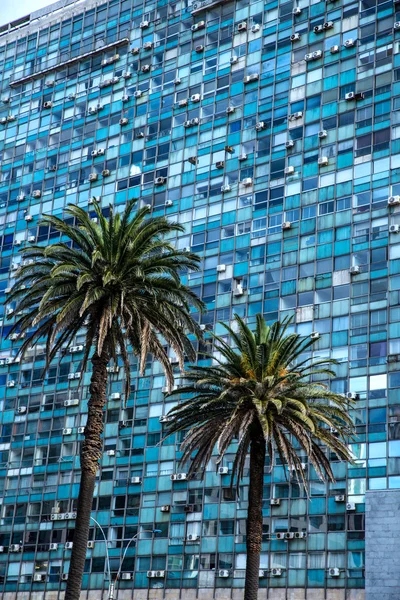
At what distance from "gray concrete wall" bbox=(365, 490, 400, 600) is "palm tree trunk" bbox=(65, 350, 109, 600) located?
1932cm

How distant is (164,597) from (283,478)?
38.4ft

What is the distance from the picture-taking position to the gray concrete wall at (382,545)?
200ft

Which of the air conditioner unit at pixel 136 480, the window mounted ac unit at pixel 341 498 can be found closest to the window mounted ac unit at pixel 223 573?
the window mounted ac unit at pixel 341 498

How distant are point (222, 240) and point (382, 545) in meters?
26.2

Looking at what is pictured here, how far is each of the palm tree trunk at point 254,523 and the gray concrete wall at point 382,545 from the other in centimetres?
1212

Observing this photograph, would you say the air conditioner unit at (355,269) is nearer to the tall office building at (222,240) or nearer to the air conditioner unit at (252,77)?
the tall office building at (222,240)

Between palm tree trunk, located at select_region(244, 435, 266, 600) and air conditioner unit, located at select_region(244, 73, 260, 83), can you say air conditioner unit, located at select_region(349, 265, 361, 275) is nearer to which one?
air conditioner unit, located at select_region(244, 73, 260, 83)

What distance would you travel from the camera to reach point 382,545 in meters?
61.8

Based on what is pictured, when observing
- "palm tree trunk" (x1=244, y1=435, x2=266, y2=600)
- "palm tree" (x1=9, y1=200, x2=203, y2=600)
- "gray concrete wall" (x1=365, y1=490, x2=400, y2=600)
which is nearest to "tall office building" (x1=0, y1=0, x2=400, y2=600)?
"gray concrete wall" (x1=365, y1=490, x2=400, y2=600)

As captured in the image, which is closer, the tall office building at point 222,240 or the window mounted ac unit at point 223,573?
the tall office building at point 222,240

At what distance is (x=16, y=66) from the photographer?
10206cm

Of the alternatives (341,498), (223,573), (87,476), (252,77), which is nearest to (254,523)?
(87,476)

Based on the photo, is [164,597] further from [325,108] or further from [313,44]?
[313,44]

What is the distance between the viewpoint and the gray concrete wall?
200ft
